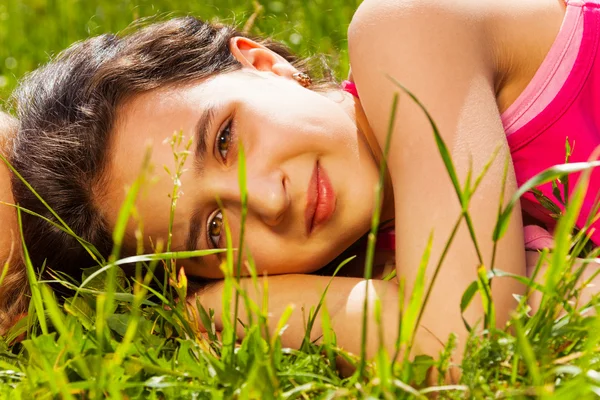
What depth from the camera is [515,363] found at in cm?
136

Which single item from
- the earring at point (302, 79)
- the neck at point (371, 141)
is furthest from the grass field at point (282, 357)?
the earring at point (302, 79)

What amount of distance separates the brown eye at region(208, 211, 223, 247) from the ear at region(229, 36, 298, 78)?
1.79 ft

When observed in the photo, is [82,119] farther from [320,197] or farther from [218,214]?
[320,197]

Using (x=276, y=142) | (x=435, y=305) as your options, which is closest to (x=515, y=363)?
(x=435, y=305)

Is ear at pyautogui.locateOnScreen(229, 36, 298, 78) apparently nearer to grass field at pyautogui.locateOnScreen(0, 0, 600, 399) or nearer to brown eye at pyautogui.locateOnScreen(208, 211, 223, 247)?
brown eye at pyautogui.locateOnScreen(208, 211, 223, 247)

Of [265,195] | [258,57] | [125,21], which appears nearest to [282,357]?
[265,195]

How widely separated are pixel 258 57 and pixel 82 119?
2.06 ft

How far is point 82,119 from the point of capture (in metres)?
2.45

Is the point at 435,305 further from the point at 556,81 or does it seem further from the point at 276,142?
the point at 556,81

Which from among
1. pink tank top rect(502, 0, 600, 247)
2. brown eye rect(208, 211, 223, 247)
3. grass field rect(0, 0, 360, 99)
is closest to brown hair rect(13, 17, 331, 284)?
brown eye rect(208, 211, 223, 247)

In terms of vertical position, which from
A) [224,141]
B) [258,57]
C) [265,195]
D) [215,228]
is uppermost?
[258,57]

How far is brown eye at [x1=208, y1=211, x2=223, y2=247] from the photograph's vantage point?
2326 millimetres

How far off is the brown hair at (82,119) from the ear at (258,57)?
0.04 meters

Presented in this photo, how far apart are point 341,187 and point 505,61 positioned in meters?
0.57
